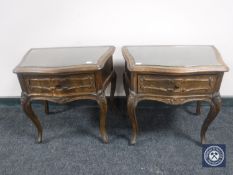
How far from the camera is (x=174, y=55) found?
1.31 meters

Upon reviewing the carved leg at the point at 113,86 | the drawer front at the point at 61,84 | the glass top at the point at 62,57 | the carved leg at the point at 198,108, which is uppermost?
the glass top at the point at 62,57

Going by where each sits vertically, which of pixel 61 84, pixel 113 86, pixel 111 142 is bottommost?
pixel 111 142

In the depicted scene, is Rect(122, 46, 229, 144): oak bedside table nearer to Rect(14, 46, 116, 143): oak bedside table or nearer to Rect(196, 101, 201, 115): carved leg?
Rect(14, 46, 116, 143): oak bedside table

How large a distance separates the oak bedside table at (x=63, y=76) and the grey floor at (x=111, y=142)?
0.26m

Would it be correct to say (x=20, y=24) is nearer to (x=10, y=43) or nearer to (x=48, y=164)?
(x=10, y=43)

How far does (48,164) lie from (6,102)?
78cm

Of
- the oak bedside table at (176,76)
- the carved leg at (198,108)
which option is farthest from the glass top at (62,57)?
the carved leg at (198,108)

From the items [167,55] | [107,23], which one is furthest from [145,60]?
[107,23]

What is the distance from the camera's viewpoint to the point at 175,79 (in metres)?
1.20

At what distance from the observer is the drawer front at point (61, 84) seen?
1258 mm

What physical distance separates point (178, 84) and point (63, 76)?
58cm

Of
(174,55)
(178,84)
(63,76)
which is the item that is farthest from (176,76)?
(63,76)

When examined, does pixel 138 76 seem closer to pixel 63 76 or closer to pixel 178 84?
pixel 178 84

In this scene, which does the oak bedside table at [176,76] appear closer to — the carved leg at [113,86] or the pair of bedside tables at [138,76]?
the pair of bedside tables at [138,76]
